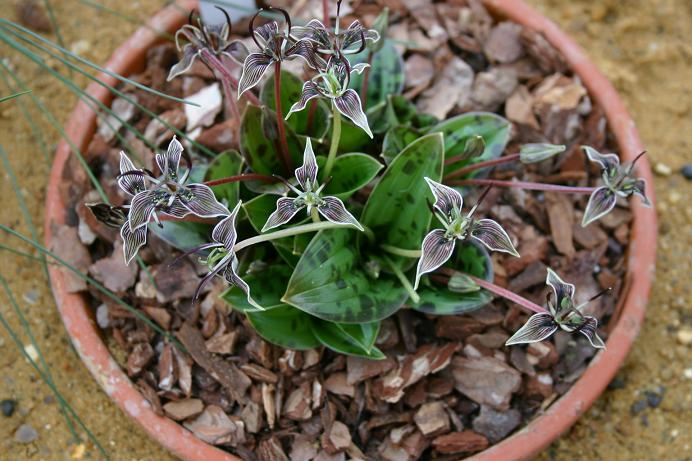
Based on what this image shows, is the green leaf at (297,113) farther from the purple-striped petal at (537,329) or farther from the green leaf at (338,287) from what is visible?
the purple-striped petal at (537,329)

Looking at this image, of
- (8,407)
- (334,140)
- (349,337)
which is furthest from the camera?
(8,407)

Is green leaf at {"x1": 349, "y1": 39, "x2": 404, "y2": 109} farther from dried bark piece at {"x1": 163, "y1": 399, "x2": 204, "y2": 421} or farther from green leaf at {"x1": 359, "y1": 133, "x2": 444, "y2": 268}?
dried bark piece at {"x1": 163, "y1": 399, "x2": 204, "y2": 421}

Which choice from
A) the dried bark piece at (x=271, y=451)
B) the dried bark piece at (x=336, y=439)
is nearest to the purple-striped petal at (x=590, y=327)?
the dried bark piece at (x=336, y=439)

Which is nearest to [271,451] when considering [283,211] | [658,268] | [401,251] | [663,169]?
[401,251]

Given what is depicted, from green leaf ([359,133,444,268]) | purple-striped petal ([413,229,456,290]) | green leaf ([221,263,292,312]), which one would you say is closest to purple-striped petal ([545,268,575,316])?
purple-striped petal ([413,229,456,290])

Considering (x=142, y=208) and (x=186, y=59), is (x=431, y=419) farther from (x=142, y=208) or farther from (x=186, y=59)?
(x=186, y=59)

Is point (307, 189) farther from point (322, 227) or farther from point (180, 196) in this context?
point (180, 196)
